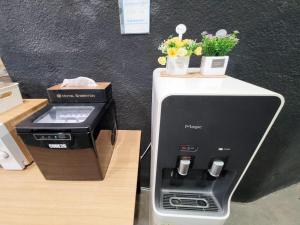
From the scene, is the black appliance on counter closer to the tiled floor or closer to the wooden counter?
the wooden counter

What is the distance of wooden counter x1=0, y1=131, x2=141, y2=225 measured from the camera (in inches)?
19.9

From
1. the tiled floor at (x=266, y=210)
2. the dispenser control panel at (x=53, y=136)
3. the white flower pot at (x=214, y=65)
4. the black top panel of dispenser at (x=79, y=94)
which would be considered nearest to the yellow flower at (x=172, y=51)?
the white flower pot at (x=214, y=65)

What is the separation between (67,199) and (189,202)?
50 cm

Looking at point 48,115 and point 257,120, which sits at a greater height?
point 257,120

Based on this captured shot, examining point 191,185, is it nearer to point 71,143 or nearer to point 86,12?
point 71,143

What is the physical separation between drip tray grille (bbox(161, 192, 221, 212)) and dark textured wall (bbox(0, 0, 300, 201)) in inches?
20.3

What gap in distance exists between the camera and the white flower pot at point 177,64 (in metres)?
0.61

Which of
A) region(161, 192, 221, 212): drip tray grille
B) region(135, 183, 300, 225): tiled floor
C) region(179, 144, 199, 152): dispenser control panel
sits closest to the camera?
region(179, 144, 199, 152): dispenser control panel

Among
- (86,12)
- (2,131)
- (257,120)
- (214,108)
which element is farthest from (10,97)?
(257,120)

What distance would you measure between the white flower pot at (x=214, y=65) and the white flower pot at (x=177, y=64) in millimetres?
79

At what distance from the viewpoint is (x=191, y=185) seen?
630 mm

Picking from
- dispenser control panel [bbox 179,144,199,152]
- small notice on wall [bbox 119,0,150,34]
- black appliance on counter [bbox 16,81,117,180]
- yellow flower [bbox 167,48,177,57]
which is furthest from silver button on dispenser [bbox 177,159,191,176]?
small notice on wall [bbox 119,0,150,34]

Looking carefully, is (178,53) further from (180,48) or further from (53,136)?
(53,136)

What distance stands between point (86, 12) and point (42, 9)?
23 cm
